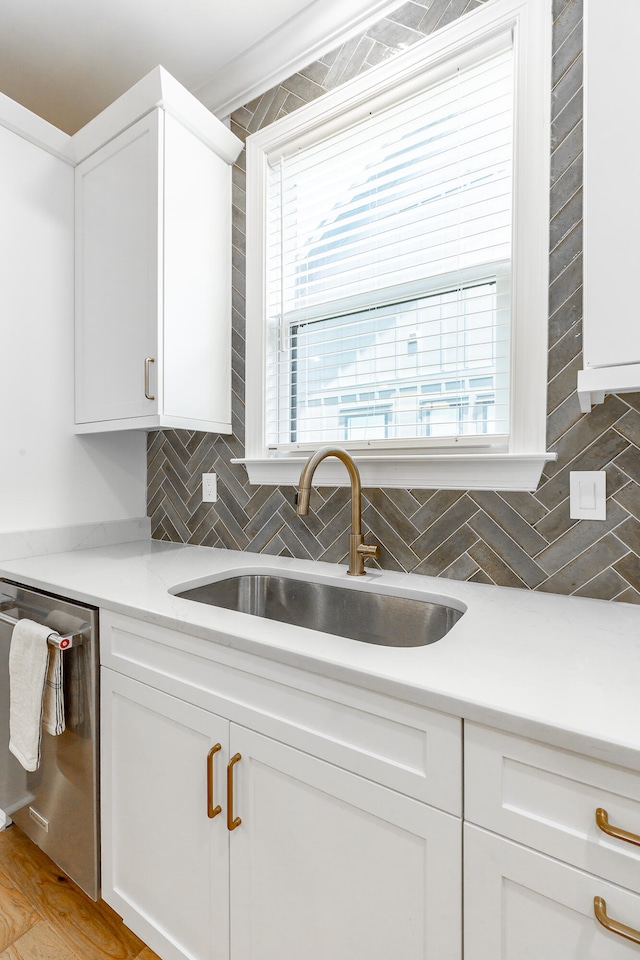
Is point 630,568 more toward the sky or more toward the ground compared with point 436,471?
more toward the ground

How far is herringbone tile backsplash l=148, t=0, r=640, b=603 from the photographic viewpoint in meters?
1.17

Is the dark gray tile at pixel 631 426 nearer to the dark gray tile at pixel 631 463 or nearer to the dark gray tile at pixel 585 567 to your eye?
the dark gray tile at pixel 631 463

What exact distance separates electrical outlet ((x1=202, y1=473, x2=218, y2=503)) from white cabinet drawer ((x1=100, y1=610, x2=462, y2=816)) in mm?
818

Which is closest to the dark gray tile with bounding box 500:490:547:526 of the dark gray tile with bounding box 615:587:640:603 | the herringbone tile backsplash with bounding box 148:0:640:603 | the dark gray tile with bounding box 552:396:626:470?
the herringbone tile backsplash with bounding box 148:0:640:603

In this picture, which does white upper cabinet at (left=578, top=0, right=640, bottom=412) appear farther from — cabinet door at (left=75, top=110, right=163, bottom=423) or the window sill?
cabinet door at (left=75, top=110, right=163, bottom=423)

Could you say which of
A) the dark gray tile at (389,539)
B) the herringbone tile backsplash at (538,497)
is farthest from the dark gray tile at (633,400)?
the dark gray tile at (389,539)

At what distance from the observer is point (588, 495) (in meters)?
1.20

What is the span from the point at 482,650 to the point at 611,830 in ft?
1.01

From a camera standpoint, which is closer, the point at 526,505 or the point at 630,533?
the point at 630,533

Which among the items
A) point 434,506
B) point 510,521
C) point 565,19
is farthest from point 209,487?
point 565,19

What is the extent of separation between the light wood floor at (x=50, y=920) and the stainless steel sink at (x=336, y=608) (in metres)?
0.93

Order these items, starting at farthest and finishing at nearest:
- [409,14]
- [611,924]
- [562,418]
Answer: [409,14] → [562,418] → [611,924]

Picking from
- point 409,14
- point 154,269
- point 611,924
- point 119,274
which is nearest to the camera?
point 611,924

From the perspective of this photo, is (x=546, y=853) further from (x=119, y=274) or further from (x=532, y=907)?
(x=119, y=274)
